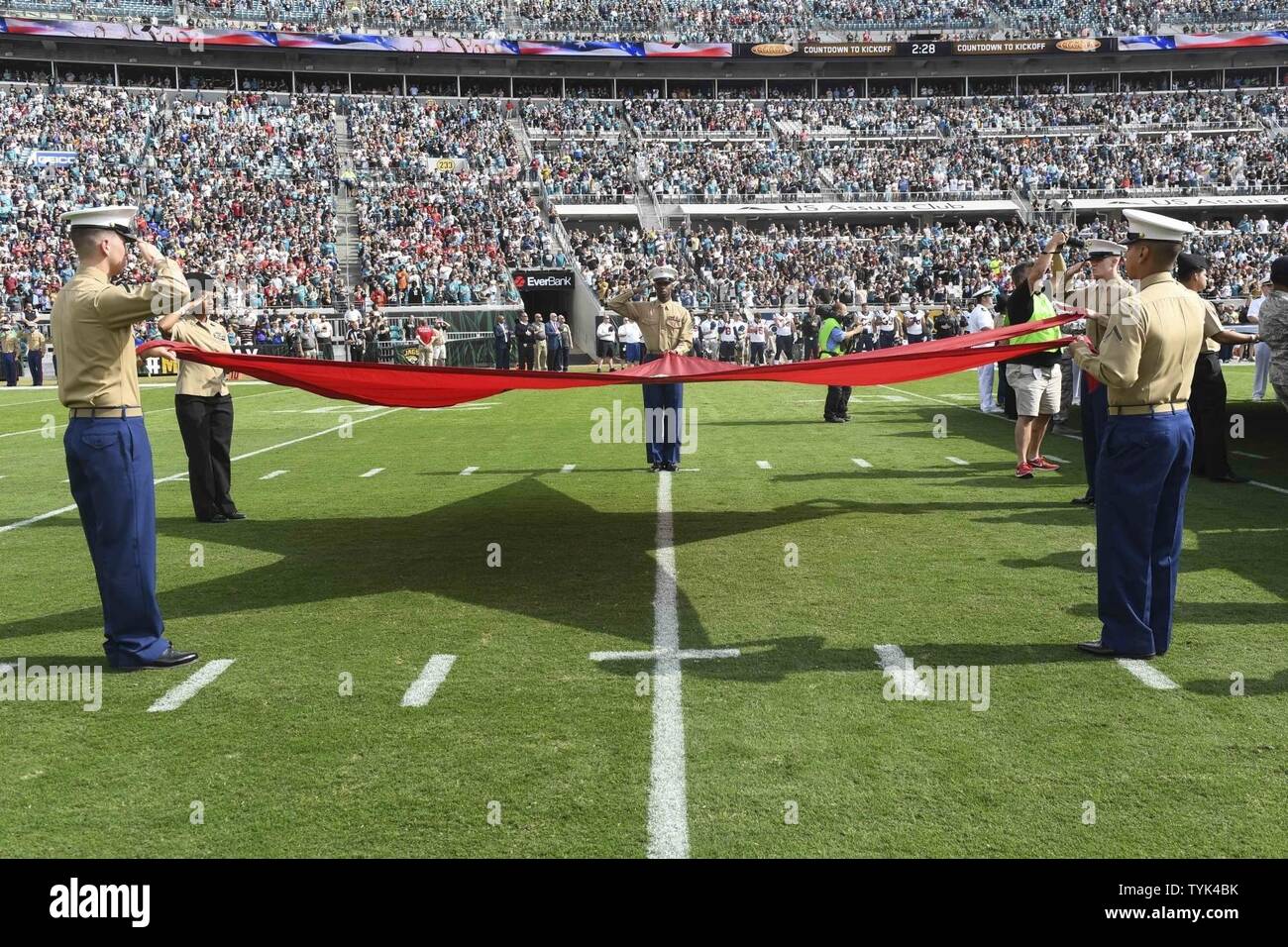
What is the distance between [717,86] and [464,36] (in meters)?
13.6

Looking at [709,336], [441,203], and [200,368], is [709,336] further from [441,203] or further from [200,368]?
[200,368]

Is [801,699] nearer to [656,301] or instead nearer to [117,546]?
[117,546]

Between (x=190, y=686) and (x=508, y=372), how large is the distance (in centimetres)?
279

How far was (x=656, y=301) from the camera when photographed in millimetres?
11406

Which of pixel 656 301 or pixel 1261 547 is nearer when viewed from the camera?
pixel 1261 547

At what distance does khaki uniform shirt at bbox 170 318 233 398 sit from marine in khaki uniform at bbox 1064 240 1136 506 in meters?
6.47

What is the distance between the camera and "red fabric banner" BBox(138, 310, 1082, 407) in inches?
276

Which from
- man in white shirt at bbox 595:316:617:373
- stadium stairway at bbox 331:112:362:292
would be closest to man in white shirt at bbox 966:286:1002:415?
man in white shirt at bbox 595:316:617:373

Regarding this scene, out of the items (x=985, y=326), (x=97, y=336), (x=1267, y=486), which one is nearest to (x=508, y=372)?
(x=97, y=336)

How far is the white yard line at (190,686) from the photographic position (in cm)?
485

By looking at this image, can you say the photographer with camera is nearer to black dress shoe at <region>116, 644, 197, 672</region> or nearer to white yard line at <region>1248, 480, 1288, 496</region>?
white yard line at <region>1248, 480, 1288, 496</region>

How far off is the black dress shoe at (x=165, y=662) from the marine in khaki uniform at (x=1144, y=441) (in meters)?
4.28
